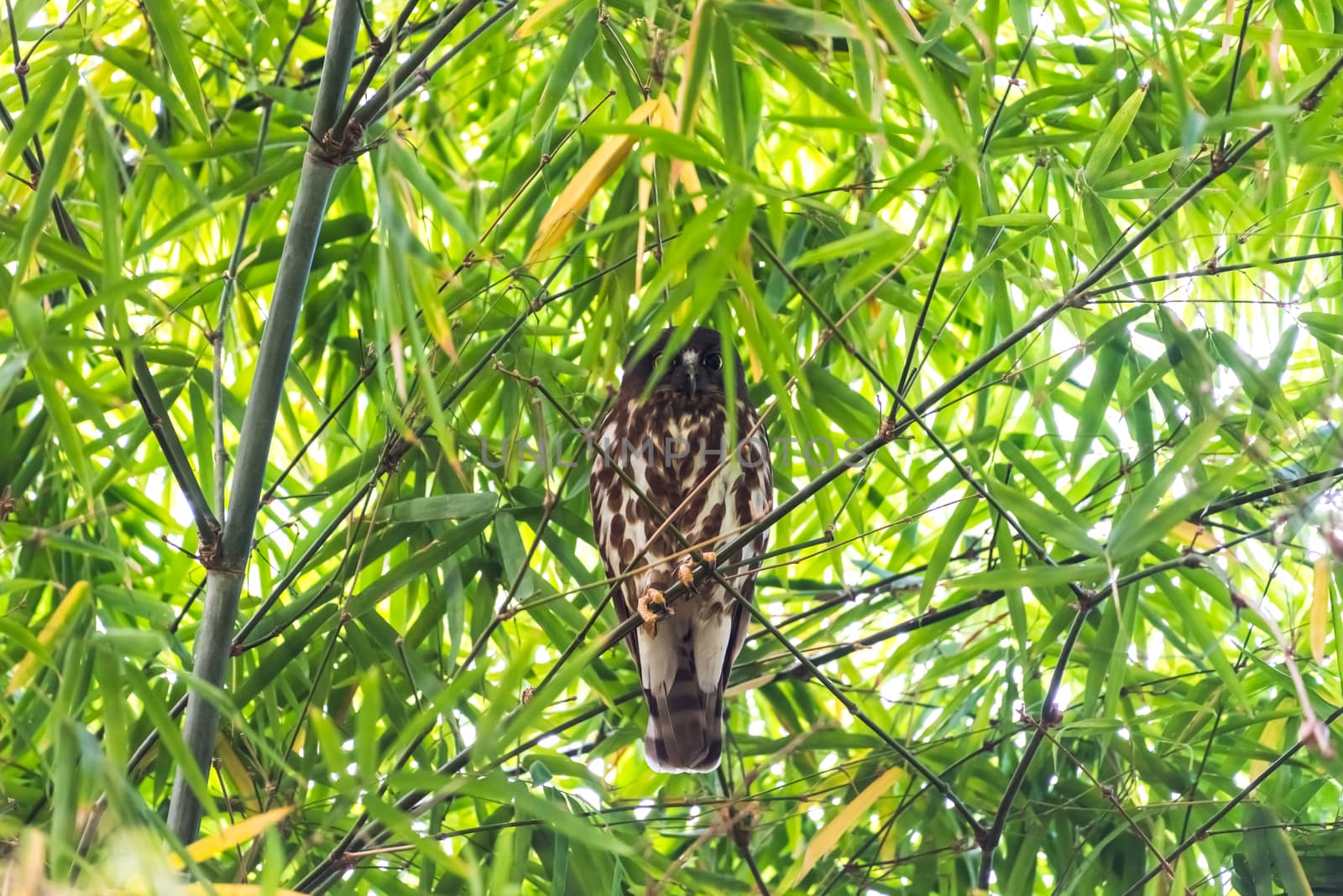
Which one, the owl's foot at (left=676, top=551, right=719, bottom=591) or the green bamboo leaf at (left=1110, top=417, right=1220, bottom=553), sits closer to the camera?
the green bamboo leaf at (left=1110, top=417, right=1220, bottom=553)

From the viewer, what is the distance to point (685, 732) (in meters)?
2.75

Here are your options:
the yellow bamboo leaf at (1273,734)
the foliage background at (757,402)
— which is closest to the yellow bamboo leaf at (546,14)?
the foliage background at (757,402)

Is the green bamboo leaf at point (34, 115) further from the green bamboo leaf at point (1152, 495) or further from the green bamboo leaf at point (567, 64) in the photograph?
the green bamboo leaf at point (1152, 495)

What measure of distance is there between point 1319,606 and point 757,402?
137 centimetres

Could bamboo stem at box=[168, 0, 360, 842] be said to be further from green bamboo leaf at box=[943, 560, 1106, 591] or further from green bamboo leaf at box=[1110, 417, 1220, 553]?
green bamboo leaf at box=[1110, 417, 1220, 553]

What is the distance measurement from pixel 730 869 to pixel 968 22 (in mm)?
1611

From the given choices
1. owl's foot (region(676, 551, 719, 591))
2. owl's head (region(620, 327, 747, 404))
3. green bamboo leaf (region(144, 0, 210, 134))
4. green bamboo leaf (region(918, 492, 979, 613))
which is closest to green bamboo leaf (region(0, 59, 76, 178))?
green bamboo leaf (region(144, 0, 210, 134))

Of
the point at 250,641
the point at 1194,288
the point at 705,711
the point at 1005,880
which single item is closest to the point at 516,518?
the point at 250,641

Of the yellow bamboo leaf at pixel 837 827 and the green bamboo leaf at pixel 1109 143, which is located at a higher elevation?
the green bamboo leaf at pixel 1109 143

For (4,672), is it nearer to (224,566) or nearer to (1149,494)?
(224,566)

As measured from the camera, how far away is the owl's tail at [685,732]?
2727mm

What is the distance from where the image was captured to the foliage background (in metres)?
1.42

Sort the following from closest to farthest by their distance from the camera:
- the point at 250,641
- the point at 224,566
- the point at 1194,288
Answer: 1. the point at 224,566
2. the point at 250,641
3. the point at 1194,288

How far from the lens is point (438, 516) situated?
1.97m
